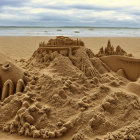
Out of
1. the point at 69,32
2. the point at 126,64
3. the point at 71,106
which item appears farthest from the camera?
the point at 69,32

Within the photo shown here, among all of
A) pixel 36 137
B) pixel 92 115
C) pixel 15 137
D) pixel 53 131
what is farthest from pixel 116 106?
pixel 15 137

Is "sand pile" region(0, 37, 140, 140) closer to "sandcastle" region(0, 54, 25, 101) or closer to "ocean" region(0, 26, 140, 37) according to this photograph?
"sandcastle" region(0, 54, 25, 101)

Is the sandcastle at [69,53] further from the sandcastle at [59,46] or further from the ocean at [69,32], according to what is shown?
the ocean at [69,32]

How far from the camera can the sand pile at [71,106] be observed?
6.36ft

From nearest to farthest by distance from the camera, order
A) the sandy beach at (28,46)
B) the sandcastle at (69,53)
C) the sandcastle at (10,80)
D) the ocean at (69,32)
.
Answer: the sandcastle at (10,80) → the sandcastle at (69,53) → the sandy beach at (28,46) → the ocean at (69,32)

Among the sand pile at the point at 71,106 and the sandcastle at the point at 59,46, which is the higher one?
the sandcastle at the point at 59,46

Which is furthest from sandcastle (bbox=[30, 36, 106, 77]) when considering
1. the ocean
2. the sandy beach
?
the ocean

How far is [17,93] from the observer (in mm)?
2393

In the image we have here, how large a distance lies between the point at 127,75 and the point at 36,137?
200 centimetres

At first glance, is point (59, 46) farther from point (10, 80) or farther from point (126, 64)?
point (126, 64)

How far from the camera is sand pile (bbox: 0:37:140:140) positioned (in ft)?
6.36

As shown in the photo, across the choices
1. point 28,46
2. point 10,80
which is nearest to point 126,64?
point 10,80

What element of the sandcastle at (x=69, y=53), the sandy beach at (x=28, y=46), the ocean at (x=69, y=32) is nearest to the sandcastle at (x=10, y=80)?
the sandcastle at (x=69, y=53)

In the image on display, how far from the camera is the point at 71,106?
7.32ft
